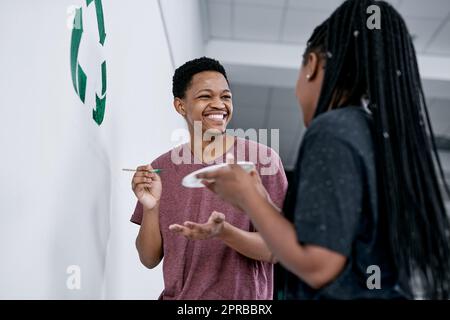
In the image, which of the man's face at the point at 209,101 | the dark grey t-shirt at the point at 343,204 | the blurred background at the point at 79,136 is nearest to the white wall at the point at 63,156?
the blurred background at the point at 79,136

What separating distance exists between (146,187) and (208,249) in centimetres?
23

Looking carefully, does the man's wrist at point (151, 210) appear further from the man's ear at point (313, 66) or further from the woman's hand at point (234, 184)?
the man's ear at point (313, 66)

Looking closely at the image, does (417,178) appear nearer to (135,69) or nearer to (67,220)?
(67,220)

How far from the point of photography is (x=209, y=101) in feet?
4.38

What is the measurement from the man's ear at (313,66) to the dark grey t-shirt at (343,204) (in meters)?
0.12

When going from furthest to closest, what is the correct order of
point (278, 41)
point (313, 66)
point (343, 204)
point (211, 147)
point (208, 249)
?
point (278, 41) < point (211, 147) < point (208, 249) < point (313, 66) < point (343, 204)

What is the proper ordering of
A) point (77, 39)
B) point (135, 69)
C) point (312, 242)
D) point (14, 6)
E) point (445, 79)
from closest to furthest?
point (312, 242) → point (14, 6) → point (77, 39) → point (135, 69) → point (445, 79)

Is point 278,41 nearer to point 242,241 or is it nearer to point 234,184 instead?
point 242,241

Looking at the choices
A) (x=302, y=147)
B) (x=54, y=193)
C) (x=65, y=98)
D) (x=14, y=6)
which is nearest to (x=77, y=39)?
(x=65, y=98)

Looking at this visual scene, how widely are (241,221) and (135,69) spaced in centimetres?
75

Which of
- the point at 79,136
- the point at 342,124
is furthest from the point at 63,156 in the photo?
the point at 342,124

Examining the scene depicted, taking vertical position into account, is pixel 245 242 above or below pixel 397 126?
Answer: below

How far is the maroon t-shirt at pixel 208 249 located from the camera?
3.51 ft
